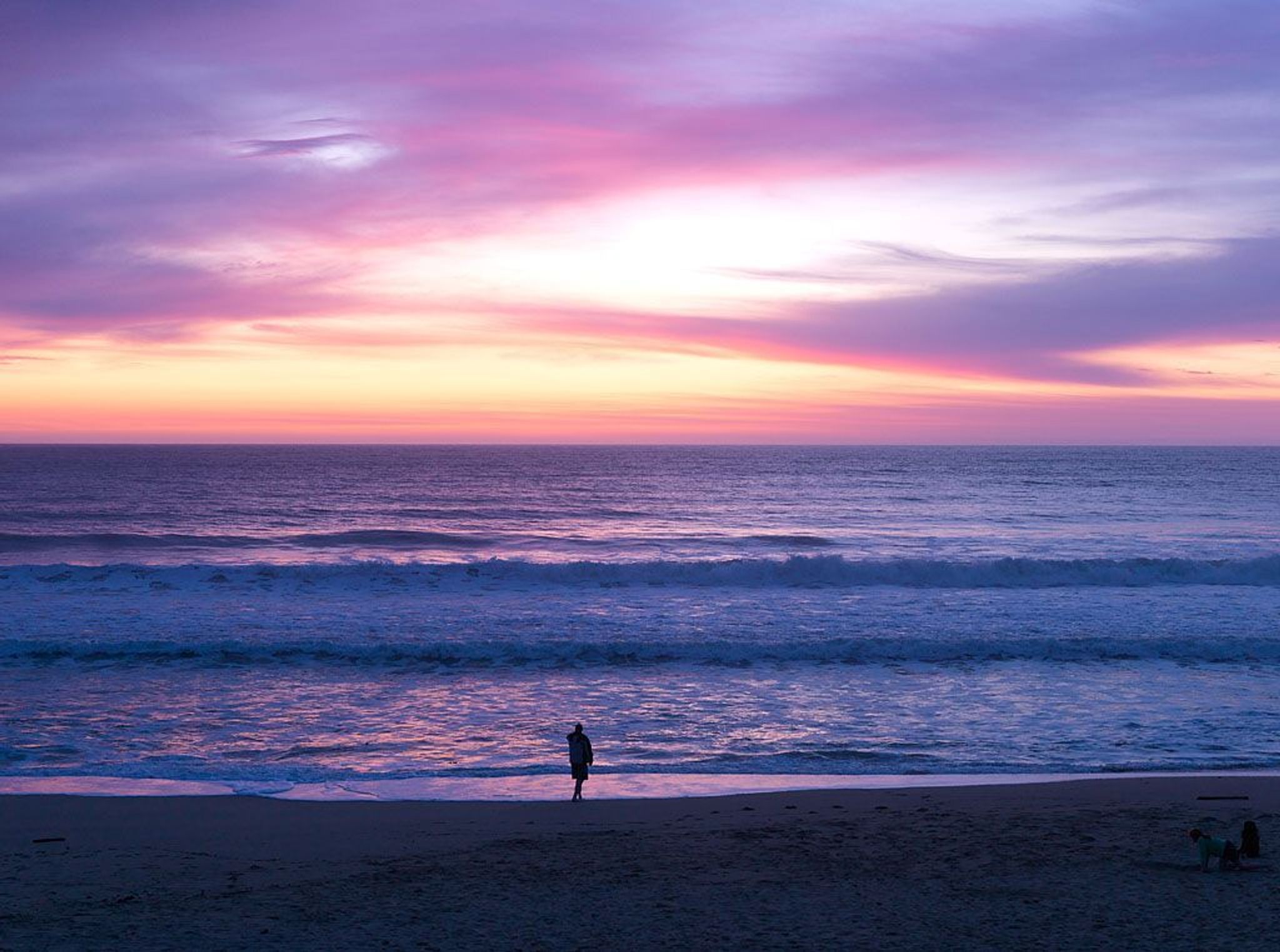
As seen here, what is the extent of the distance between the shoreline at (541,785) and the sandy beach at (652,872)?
0.90ft

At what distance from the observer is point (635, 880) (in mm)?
9227

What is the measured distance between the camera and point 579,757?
11797 mm

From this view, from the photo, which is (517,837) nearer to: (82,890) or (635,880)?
(635,880)

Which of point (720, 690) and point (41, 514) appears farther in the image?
point (41, 514)

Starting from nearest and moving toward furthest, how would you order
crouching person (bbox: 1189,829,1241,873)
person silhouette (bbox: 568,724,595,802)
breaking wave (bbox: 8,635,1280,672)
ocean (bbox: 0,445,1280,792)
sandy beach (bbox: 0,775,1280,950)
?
sandy beach (bbox: 0,775,1280,950)
crouching person (bbox: 1189,829,1241,873)
person silhouette (bbox: 568,724,595,802)
ocean (bbox: 0,445,1280,792)
breaking wave (bbox: 8,635,1280,672)

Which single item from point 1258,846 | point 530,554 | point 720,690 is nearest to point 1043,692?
point 720,690

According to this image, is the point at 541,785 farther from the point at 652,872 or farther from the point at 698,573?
the point at 698,573

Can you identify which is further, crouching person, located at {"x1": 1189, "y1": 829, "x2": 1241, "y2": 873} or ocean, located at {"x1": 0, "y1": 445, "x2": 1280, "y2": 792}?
ocean, located at {"x1": 0, "y1": 445, "x2": 1280, "y2": 792}

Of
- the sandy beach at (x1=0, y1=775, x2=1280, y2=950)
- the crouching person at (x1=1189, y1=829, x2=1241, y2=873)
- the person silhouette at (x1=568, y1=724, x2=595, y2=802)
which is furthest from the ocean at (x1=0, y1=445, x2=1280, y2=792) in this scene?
the crouching person at (x1=1189, y1=829, x2=1241, y2=873)

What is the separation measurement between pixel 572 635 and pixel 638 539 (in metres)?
21.6

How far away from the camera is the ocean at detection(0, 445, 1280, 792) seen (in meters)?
14.2

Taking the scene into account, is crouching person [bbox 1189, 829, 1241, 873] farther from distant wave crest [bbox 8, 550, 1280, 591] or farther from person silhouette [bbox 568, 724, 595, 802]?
distant wave crest [bbox 8, 550, 1280, 591]

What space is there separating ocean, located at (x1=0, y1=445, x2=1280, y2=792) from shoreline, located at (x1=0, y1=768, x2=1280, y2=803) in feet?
0.86

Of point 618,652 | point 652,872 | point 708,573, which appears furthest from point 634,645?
point 652,872
